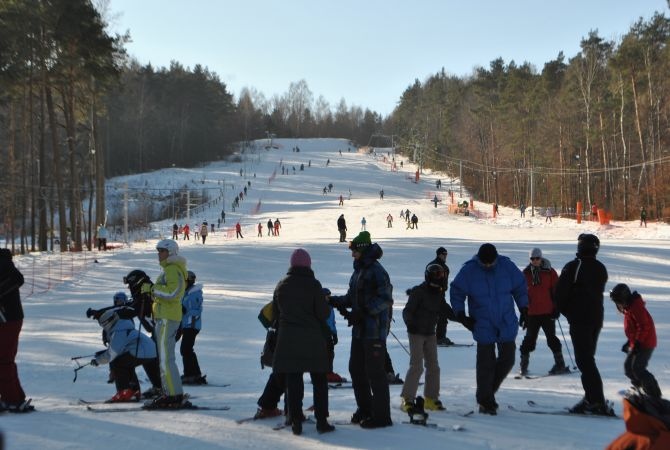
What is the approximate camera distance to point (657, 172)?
48.5 m

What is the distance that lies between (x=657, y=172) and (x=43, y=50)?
135 ft

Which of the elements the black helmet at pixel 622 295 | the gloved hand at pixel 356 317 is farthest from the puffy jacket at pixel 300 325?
the black helmet at pixel 622 295

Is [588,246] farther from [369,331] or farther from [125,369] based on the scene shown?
[125,369]

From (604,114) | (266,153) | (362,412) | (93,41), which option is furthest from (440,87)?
(362,412)

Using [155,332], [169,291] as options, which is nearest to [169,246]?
[169,291]

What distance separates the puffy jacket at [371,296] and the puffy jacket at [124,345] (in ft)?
9.14

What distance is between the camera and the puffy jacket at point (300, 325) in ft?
17.8

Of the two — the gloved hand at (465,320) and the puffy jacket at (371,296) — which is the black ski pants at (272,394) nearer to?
the puffy jacket at (371,296)

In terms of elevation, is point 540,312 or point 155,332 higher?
point 155,332

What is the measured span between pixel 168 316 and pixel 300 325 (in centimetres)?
162

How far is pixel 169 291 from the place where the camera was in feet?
20.8

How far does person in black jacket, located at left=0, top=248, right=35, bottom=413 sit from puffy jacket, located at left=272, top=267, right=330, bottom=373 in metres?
2.72

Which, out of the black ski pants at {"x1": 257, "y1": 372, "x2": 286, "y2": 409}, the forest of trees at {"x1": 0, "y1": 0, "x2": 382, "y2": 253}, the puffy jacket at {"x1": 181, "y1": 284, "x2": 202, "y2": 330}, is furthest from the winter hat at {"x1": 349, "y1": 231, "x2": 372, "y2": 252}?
the forest of trees at {"x1": 0, "y1": 0, "x2": 382, "y2": 253}

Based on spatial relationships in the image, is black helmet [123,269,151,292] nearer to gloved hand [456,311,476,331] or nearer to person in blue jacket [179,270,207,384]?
person in blue jacket [179,270,207,384]
